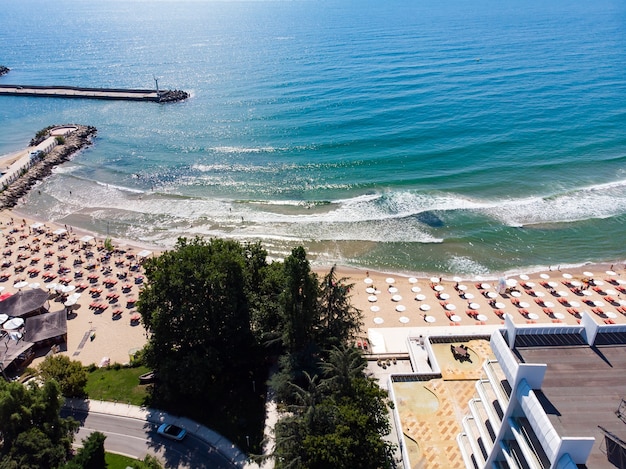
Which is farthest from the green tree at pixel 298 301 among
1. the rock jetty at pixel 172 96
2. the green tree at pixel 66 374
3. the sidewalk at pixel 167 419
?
the rock jetty at pixel 172 96

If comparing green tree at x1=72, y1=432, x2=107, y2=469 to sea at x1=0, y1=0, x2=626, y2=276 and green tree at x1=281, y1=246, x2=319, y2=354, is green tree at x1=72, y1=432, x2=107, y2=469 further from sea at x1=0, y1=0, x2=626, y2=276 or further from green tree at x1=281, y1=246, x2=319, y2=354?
sea at x1=0, y1=0, x2=626, y2=276

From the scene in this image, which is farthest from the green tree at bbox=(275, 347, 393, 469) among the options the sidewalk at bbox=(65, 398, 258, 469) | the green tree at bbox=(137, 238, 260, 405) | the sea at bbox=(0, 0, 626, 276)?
the sea at bbox=(0, 0, 626, 276)

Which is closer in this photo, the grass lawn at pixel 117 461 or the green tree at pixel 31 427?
the green tree at pixel 31 427

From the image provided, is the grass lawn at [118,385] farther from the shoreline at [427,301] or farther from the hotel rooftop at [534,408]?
the hotel rooftop at [534,408]

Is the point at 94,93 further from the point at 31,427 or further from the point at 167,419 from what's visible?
the point at 31,427

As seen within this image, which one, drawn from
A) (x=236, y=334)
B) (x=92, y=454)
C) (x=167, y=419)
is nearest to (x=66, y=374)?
(x=92, y=454)

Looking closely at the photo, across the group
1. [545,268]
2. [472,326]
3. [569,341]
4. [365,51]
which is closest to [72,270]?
[472,326]
